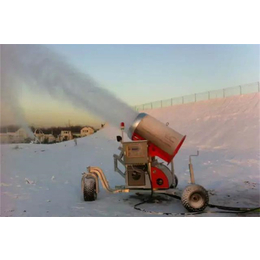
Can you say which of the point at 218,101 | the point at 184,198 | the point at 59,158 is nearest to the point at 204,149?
the point at 218,101

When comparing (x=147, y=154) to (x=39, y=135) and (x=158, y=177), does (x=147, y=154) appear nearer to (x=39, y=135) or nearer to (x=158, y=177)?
(x=158, y=177)

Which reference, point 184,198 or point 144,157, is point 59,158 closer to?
point 144,157

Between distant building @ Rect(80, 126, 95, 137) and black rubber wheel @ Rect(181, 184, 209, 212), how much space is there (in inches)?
234

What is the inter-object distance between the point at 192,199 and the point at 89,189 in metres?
2.61

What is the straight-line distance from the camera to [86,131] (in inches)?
465

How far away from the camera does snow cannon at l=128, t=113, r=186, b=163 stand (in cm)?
725

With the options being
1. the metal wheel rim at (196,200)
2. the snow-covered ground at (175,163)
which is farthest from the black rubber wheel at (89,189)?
the metal wheel rim at (196,200)

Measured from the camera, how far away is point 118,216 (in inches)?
257

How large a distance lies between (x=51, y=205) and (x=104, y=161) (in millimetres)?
4509

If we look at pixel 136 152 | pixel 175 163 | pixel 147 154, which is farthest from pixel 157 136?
pixel 175 163

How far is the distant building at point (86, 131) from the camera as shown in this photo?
11.5 meters

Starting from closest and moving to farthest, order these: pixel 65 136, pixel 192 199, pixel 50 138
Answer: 1. pixel 192 199
2. pixel 50 138
3. pixel 65 136

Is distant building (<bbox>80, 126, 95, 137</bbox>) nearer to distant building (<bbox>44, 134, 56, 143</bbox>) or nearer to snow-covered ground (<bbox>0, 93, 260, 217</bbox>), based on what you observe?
snow-covered ground (<bbox>0, 93, 260, 217</bbox>)

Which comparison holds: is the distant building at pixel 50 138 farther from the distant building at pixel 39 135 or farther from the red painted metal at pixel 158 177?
the red painted metal at pixel 158 177
